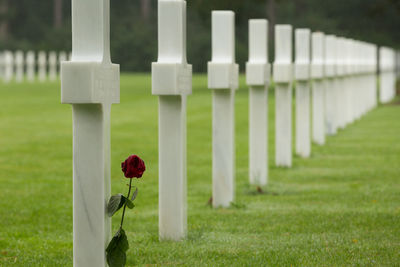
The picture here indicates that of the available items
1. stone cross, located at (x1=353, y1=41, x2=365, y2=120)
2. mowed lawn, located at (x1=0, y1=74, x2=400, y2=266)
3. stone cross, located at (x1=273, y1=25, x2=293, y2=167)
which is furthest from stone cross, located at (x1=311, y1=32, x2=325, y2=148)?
stone cross, located at (x1=353, y1=41, x2=365, y2=120)

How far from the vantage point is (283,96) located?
10055 mm

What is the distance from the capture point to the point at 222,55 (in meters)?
7.42

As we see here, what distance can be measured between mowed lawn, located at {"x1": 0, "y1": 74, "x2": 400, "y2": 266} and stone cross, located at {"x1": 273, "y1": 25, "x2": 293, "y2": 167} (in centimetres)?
24

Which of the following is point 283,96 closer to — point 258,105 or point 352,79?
point 258,105

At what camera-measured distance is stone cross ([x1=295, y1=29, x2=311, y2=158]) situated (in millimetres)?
11375

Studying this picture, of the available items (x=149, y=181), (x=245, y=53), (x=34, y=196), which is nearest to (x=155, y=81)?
(x=34, y=196)

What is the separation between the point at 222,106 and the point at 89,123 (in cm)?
316

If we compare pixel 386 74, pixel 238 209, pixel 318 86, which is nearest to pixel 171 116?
pixel 238 209

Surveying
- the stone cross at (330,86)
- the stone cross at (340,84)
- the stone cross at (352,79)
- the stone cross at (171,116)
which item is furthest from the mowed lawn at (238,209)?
the stone cross at (352,79)

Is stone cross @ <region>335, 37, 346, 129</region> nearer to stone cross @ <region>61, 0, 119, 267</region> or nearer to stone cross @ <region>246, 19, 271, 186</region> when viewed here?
stone cross @ <region>246, 19, 271, 186</region>

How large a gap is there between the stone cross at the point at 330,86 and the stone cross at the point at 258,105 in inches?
199

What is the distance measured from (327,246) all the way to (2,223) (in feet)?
9.04

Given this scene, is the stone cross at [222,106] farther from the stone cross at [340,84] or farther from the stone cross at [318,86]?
the stone cross at [340,84]

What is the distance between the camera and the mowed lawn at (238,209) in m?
5.40
